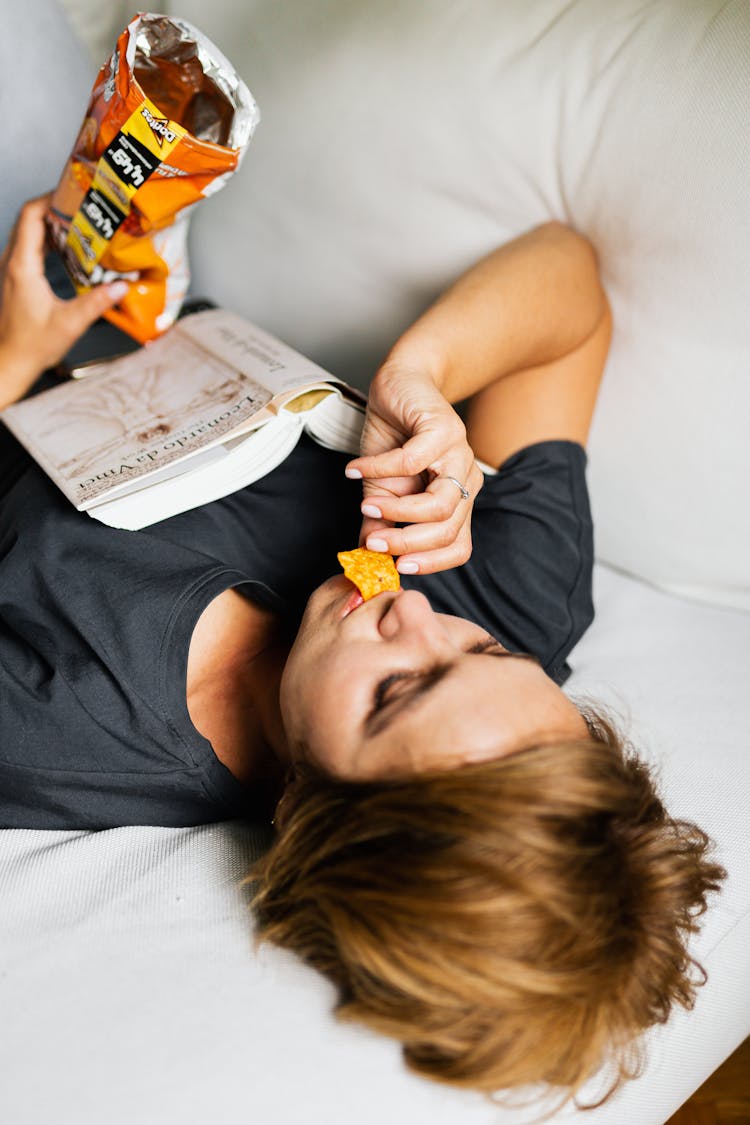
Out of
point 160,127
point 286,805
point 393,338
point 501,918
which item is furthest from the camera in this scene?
point 393,338

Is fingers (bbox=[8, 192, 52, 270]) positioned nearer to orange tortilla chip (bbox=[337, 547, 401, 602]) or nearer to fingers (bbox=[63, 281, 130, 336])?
fingers (bbox=[63, 281, 130, 336])

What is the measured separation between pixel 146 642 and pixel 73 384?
377 mm

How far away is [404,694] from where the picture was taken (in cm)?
70

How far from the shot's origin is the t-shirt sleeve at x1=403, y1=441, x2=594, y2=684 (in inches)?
39.2

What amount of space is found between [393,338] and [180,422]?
0.36m

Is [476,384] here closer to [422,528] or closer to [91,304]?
[422,528]

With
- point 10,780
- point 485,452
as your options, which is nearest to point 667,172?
point 485,452

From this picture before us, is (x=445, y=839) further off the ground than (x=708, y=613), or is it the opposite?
(x=445, y=839)

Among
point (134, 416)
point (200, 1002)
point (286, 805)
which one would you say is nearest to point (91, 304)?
point (134, 416)

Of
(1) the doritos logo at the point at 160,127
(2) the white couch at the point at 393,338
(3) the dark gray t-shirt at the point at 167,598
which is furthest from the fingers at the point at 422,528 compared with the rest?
(1) the doritos logo at the point at 160,127

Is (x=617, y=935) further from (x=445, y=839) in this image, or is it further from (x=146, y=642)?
(x=146, y=642)

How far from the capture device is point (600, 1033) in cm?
66

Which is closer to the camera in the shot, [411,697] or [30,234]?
[411,697]

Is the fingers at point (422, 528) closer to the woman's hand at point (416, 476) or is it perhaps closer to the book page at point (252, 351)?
the woman's hand at point (416, 476)
